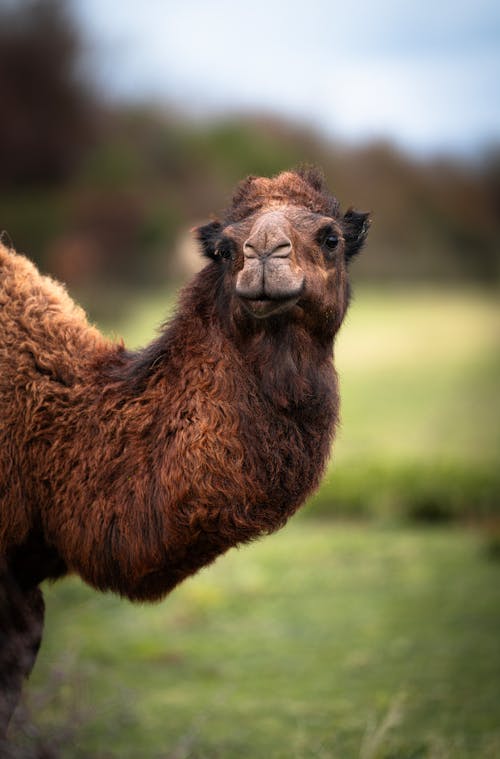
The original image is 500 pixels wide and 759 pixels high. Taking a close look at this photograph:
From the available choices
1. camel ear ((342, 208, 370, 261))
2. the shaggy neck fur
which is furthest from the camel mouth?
camel ear ((342, 208, 370, 261))

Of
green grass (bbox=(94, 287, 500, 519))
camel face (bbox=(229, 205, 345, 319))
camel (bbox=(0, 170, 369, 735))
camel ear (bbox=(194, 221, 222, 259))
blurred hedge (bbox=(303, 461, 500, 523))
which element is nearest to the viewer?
camel face (bbox=(229, 205, 345, 319))

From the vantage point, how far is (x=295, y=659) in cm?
844

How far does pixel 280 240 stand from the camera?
154 inches

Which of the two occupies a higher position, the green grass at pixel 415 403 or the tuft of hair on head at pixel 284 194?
the green grass at pixel 415 403

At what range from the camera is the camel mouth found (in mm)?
3908

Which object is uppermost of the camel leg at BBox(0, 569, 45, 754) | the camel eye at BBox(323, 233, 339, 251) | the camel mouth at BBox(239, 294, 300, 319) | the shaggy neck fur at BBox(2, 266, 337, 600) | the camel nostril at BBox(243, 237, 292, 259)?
the camel eye at BBox(323, 233, 339, 251)

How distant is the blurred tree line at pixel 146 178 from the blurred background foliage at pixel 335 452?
6cm

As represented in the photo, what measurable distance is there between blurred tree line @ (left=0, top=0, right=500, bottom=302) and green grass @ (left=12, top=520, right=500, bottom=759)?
7.19 meters

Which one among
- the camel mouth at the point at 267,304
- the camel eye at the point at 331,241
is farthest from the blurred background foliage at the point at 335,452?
the camel mouth at the point at 267,304

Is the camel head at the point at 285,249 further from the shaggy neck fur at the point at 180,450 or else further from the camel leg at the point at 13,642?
the camel leg at the point at 13,642

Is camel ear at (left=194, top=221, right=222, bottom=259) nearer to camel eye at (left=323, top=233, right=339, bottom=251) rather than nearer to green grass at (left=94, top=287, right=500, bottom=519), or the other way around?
camel eye at (left=323, top=233, right=339, bottom=251)

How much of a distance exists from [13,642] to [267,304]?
1849 millimetres

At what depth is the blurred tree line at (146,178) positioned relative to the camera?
19.1m

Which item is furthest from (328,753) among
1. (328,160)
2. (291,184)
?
(328,160)
